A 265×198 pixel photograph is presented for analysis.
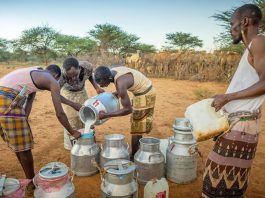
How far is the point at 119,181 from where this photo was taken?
2.45 m

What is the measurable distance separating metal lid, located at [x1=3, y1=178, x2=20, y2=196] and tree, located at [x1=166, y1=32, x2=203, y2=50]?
2705 cm

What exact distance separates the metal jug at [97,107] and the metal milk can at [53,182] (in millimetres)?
989

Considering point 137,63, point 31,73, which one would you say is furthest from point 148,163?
point 137,63

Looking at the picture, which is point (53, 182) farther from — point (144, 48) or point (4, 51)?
point (4, 51)

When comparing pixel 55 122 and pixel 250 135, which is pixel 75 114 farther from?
pixel 250 135

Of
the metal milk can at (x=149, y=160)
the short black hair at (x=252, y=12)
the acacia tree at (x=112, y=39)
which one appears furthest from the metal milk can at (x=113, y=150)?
the acacia tree at (x=112, y=39)

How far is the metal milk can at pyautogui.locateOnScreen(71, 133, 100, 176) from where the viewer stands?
3527mm

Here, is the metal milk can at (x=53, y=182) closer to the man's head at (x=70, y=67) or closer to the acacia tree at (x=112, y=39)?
the man's head at (x=70, y=67)

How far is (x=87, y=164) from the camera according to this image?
11.9ft

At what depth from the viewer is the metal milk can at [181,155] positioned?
332cm

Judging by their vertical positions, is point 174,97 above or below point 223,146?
below

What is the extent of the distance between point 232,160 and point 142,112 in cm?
195

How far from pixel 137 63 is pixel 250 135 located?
1699 centimetres

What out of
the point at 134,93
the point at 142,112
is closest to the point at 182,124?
the point at 142,112
